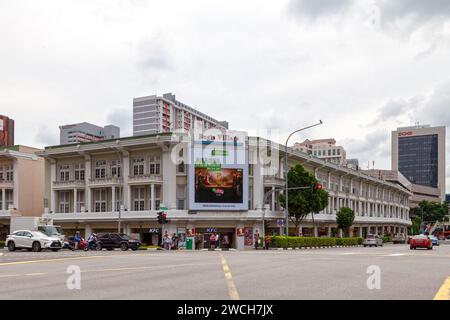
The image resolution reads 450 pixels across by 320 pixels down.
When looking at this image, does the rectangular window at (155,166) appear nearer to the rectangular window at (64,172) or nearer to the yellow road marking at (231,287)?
the rectangular window at (64,172)

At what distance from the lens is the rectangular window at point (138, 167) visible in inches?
2313

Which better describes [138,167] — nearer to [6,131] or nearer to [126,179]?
[126,179]

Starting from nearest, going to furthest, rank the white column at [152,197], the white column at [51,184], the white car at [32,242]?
the white car at [32,242], the white column at [152,197], the white column at [51,184]

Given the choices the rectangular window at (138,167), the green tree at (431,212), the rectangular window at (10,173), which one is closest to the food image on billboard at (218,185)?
the rectangular window at (138,167)

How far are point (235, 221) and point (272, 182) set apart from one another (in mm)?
6071

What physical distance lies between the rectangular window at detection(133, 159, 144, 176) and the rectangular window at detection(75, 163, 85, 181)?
25.5 ft

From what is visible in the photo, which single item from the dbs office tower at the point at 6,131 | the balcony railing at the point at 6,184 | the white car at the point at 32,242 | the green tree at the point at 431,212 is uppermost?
the dbs office tower at the point at 6,131

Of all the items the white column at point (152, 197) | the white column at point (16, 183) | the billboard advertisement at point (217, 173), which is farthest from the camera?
the white column at point (16, 183)

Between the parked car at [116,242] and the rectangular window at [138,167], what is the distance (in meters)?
13.7

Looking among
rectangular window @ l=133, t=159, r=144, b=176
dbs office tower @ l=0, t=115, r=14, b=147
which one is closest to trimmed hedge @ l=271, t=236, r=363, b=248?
rectangular window @ l=133, t=159, r=144, b=176

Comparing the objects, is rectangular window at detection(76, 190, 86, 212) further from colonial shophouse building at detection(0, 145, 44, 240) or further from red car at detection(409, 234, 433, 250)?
red car at detection(409, 234, 433, 250)
